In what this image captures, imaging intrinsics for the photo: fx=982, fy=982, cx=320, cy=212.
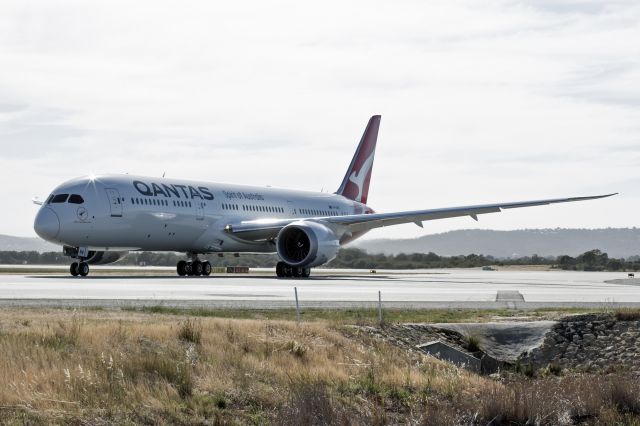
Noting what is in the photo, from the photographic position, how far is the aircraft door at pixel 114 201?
42.4 m

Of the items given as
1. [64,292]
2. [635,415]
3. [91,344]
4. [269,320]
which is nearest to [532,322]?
[269,320]

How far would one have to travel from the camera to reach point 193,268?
49.7 meters

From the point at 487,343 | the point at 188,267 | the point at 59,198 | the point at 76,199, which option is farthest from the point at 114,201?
the point at 487,343

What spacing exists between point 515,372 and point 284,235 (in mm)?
27023

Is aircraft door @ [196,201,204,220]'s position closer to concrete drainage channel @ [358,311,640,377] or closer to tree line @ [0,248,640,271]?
concrete drainage channel @ [358,311,640,377]

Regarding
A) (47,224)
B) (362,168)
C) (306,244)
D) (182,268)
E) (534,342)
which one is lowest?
(534,342)

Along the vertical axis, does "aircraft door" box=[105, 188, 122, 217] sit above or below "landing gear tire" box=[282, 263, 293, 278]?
above

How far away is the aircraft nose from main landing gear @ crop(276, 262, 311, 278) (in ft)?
38.8

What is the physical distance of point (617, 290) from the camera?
38.1 metres

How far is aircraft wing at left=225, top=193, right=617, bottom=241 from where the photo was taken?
47.6m

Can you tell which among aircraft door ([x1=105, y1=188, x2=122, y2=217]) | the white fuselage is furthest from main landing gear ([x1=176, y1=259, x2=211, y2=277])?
aircraft door ([x1=105, y1=188, x2=122, y2=217])

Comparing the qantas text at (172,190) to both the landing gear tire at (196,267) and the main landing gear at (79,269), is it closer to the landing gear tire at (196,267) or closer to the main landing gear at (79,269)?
the landing gear tire at (196,267)

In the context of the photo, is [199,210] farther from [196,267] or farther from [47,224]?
[47,224]

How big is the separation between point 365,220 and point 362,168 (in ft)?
48.3
